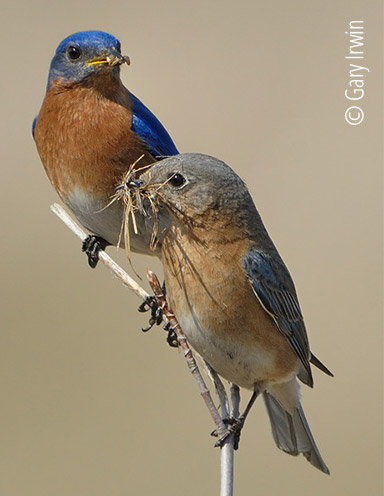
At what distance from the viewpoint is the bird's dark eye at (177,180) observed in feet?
16.1

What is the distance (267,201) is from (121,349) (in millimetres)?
2487

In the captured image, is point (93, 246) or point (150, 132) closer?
point (150, 132)

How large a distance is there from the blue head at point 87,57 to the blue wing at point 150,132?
29 centimetres

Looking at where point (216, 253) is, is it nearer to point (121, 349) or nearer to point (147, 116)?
point (147, 116)

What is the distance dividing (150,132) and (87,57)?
1.86ft

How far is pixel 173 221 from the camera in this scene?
5.06 meters

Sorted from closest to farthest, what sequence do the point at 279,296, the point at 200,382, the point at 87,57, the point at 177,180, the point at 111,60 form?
the point at 200,382 → the point at 177,180 → the point at 279,296 → the point at 111,60 → the point at 87,57

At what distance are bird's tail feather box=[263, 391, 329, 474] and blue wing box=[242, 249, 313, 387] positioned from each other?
372mm

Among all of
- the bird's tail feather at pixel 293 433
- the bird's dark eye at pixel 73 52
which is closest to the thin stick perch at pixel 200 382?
the bird's tail feather at pixel 293 433

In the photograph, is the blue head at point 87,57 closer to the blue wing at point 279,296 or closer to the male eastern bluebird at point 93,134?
the male eastern bluebird at point 93,134

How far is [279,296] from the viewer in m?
5.20

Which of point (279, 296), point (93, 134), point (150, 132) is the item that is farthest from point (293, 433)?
point (93, 134)

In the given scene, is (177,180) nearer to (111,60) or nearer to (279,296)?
(279,296)

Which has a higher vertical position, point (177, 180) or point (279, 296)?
point (177, 180)
